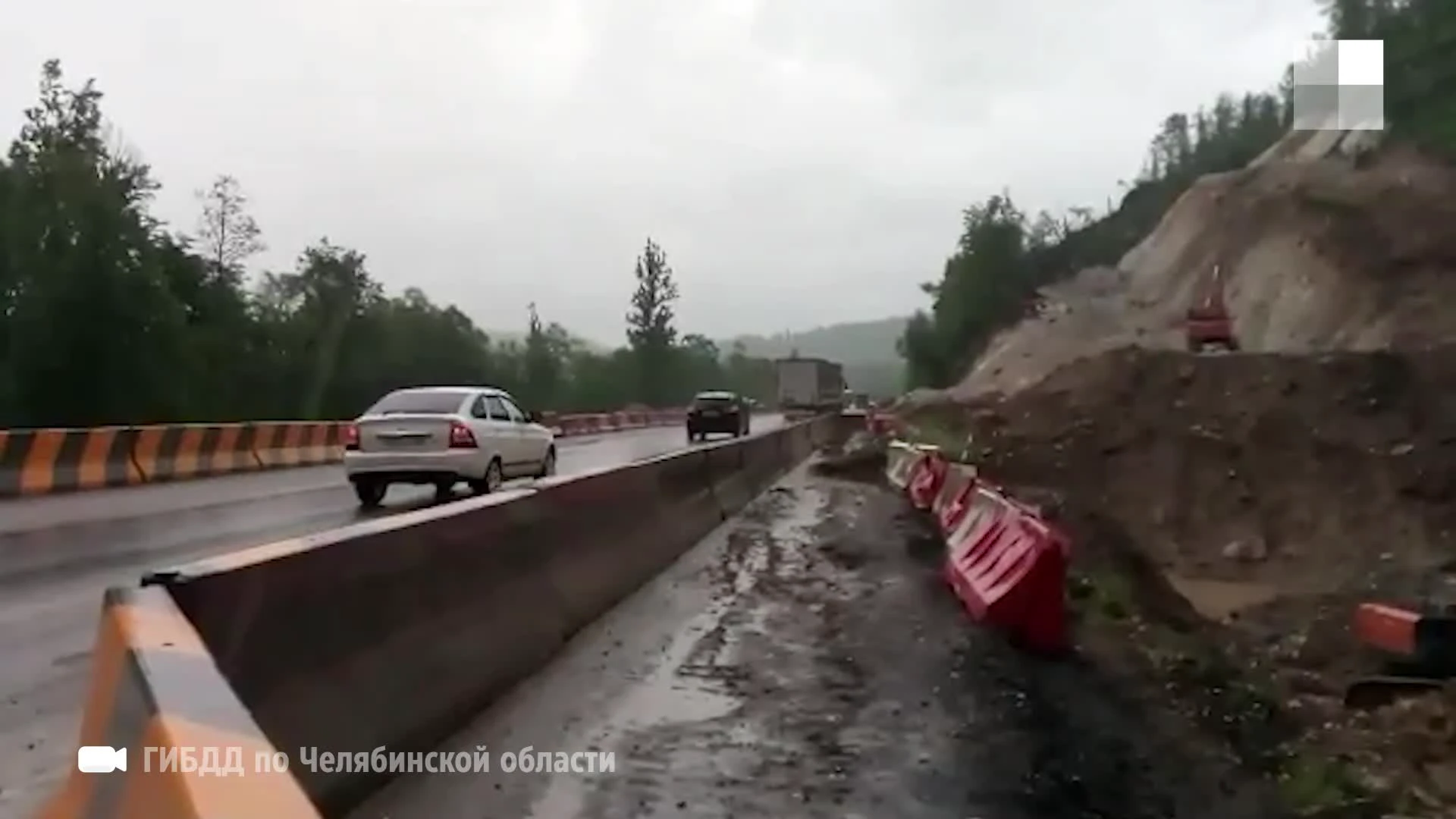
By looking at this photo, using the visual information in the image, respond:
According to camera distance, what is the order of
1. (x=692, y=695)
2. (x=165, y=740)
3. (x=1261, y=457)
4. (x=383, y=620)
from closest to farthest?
(x=165, y=740), (x=383, y=620), (x=692, y=695), (x=1261, y=457)

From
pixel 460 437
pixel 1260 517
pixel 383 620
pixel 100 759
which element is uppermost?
A: pixel 460 437

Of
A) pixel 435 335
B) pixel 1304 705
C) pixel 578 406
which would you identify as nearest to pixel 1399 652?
pixel 1304 705

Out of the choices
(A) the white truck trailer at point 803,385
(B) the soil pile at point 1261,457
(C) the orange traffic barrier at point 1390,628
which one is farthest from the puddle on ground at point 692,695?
(A) the white truck trailer at point 803,385

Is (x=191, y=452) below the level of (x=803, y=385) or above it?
below

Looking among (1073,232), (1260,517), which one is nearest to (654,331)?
(1073,232)

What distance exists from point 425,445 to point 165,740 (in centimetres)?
1580

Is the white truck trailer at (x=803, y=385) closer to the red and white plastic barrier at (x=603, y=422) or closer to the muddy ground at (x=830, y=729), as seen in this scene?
the red and white plastic barrier at (x=603, y=422)

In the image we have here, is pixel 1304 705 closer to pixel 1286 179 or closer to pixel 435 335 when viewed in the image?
pixel 1286 179

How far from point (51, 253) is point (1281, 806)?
2144 inches

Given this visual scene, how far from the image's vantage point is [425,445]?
18.6 m

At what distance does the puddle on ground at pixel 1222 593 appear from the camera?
84.2 feet

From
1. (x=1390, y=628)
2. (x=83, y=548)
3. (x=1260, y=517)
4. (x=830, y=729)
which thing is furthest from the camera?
(x=1260, y=517)

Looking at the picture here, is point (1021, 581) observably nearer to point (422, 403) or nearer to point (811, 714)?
point (811, 714)

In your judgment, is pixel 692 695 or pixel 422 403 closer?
pixel 692 695
